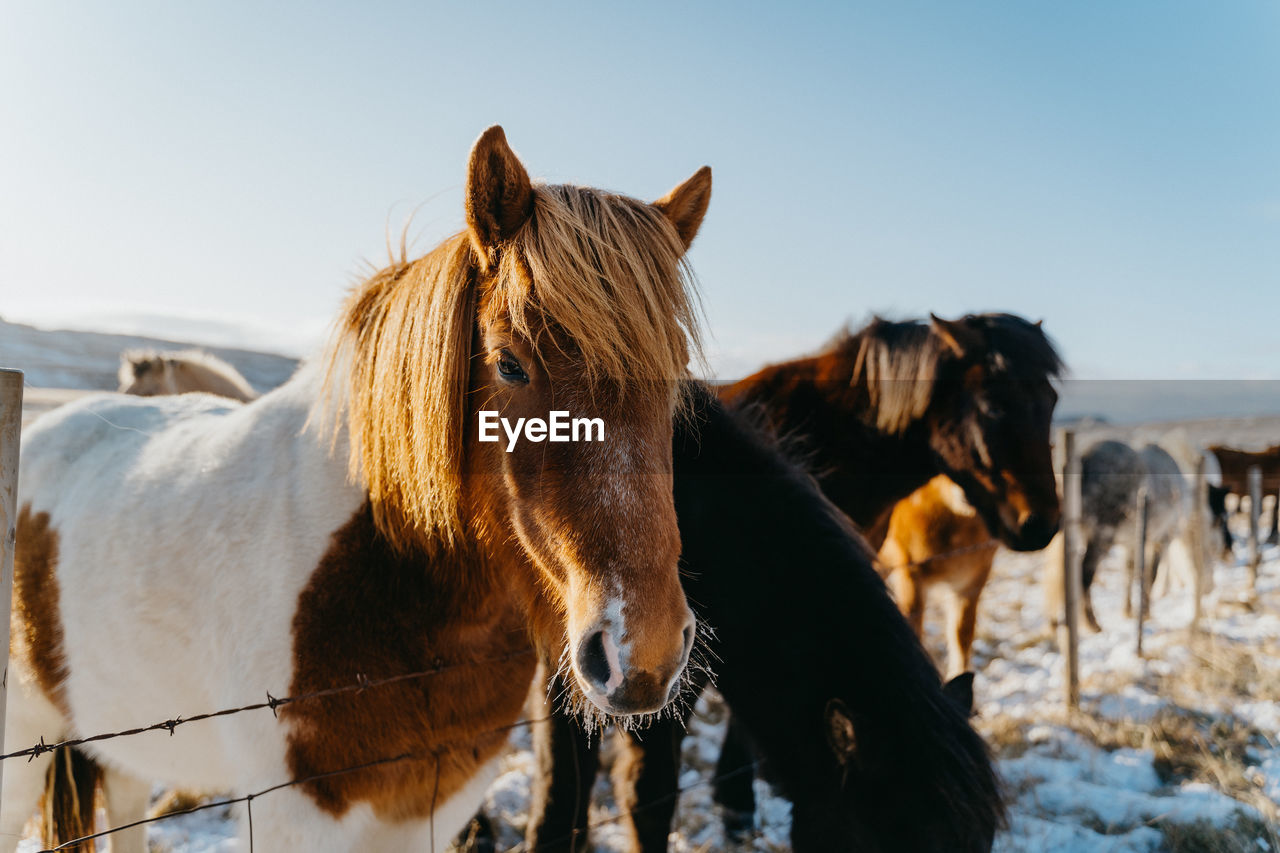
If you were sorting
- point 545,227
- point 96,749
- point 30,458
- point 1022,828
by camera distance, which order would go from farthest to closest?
point 1022,828, point 30,458, point 96,749, point 545,227

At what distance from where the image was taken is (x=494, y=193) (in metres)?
1.44

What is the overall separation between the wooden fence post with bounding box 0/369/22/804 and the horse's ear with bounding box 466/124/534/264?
0.91 meters

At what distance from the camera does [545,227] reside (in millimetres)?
1452

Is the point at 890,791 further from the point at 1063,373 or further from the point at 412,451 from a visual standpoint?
the point at 1063,373

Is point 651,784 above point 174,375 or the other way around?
the other way around

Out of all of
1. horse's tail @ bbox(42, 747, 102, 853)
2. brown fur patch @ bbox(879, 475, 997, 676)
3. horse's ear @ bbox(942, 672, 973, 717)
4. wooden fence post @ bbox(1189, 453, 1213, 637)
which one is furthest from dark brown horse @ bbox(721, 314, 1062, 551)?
wooden fence post @ bbox(1189, 453, 1213, 637)

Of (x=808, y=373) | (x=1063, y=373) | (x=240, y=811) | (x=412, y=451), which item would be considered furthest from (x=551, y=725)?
(x=1063, y=373)

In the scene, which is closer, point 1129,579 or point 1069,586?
point 1069,586

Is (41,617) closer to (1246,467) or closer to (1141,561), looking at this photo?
(1141,561)

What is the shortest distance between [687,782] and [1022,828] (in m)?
1.60

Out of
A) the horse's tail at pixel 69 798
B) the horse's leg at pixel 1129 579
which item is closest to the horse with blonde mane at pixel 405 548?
the horse's tail at pixel 69 798

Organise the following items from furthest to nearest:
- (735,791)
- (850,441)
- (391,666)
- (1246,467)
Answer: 1. (1246,467)
2. (850,441)
3. (735,791)
4. (391,666)

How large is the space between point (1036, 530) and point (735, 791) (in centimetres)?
205

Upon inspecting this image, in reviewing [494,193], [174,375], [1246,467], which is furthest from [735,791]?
[1246,467]
